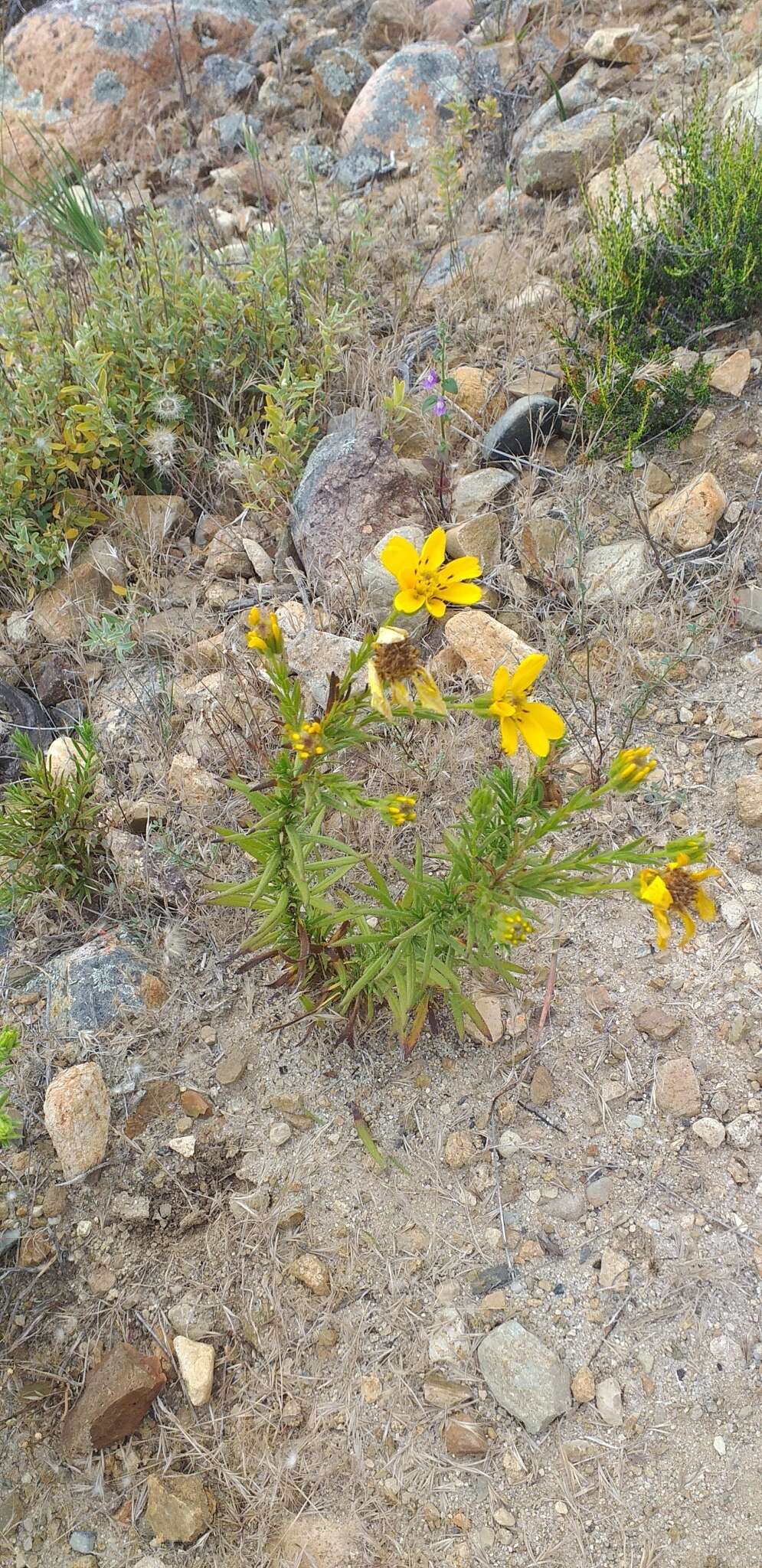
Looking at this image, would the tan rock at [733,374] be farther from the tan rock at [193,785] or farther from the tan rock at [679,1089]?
the tan rock at [679,1089]

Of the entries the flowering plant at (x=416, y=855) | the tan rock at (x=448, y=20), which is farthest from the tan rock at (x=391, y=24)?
the flowering plant at (x=416, y=855)

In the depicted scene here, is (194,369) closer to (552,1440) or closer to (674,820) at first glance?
(674,820)

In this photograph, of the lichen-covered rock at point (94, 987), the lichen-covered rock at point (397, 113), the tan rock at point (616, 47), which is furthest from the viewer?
the lichen-covered rock at point (397, 113)

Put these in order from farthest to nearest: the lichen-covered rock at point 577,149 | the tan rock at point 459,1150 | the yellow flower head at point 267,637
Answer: the lichen-covered rock at point 577,149
the tan rock at point 459,1150
the yellow flower head at point 267,637

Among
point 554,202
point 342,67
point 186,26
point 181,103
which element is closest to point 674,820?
point 554,202

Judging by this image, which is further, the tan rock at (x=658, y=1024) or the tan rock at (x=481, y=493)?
the tan rock at (x=481, y=493)

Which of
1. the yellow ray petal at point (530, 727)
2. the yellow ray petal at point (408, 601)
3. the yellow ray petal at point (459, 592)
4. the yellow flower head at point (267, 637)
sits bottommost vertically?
the yellow ray petal at point (530, 727)

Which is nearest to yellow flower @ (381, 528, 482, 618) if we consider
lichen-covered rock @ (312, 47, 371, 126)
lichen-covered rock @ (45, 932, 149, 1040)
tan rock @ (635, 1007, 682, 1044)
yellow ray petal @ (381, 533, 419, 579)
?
yellow ray petal @ (381, 533, 419, 579)
